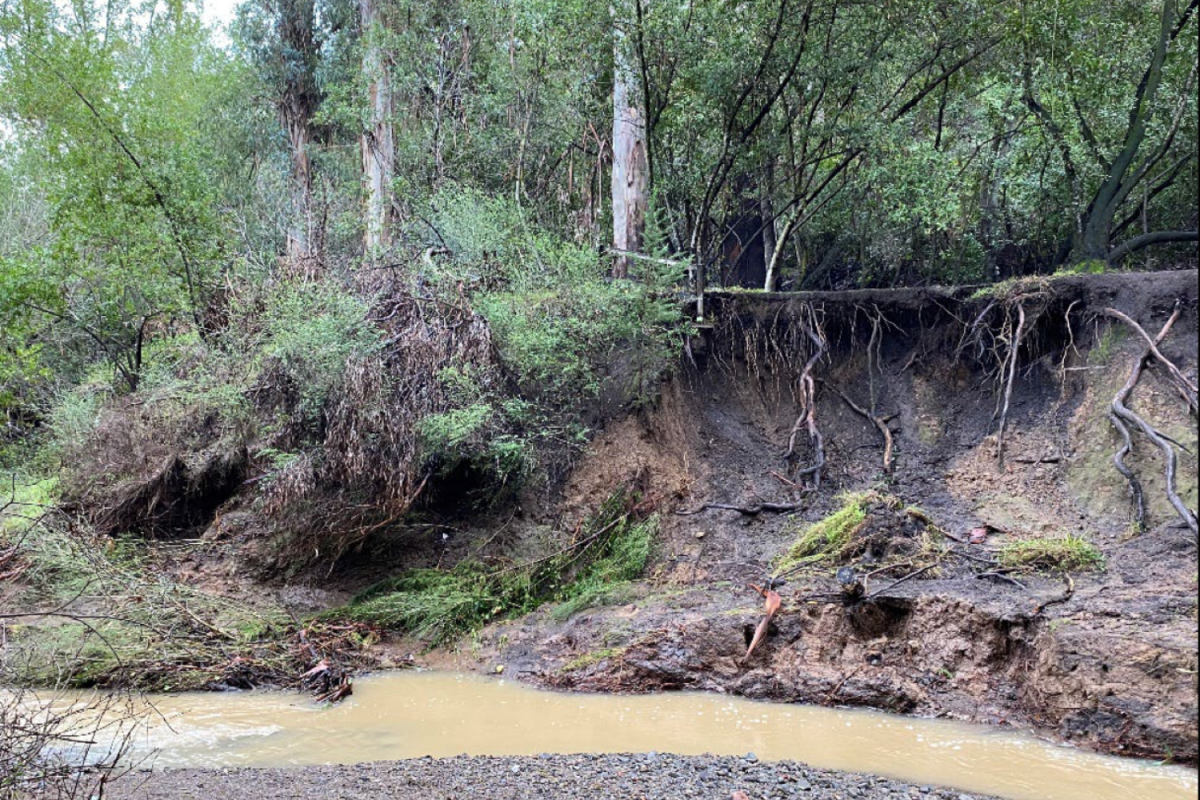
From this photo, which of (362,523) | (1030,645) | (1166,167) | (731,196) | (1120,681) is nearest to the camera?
(1120,681)

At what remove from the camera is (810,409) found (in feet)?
39.1

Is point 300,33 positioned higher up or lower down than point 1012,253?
higher up

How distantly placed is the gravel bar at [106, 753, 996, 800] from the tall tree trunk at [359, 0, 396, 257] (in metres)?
13.0

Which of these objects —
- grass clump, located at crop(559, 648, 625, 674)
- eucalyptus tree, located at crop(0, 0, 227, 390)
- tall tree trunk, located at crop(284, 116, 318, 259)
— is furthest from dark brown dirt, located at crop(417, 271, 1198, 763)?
eucalyptus tree, located at crop(0, 0, 227, 390)

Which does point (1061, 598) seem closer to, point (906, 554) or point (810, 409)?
point (906, 554)

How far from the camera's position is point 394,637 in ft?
32.1

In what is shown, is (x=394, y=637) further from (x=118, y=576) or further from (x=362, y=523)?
(x=118, y=576)

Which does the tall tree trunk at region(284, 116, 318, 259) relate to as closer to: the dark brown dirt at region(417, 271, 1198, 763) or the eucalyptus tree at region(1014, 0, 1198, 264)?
the dark brown dirt at region(417, 271, 1198, 763)

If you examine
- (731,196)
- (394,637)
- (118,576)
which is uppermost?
(731,196)

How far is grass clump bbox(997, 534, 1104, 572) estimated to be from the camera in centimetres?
821

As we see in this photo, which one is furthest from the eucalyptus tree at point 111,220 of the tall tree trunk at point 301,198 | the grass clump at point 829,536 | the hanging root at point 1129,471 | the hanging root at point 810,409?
the hanging root at point 1129,471

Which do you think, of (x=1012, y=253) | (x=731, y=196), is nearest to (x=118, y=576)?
(x=731, y=196)

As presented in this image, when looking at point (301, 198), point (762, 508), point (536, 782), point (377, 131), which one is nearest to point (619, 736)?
point (536, 782)

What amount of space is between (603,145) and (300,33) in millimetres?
11619
